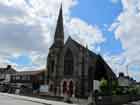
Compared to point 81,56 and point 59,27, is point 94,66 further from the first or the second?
point 59,27

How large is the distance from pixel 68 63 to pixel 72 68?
5.67 feet

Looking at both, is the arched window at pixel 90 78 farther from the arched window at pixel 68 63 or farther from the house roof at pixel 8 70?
the house roof at pixel 8 70

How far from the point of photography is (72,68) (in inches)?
2293

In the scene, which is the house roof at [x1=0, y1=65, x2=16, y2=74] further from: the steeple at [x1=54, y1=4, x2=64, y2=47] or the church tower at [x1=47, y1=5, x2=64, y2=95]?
the steeple at [x1=54, y1=4, x2=64, y2=47]

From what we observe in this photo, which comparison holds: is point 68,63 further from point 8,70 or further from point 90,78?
point 8,70

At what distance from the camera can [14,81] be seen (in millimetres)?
86125

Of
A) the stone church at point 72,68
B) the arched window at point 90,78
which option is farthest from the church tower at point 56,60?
the arched window at point 90,78

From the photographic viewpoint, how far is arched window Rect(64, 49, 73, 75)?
58.7 metres

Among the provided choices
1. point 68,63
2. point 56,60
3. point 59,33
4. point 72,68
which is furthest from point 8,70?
point 72,68

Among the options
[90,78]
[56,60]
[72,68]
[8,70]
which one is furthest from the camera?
[8,70]

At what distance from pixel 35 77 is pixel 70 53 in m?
24.9

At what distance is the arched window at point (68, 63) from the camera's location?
193 ft

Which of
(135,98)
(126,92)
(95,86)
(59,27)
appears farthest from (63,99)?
(59,27)

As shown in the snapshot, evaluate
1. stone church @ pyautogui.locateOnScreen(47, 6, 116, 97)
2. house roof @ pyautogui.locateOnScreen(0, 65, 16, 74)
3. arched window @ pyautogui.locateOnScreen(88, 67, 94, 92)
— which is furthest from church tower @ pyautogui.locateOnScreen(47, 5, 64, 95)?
house roof @ pyautogui.locateOnScreen(0, 65, 16, 74)
